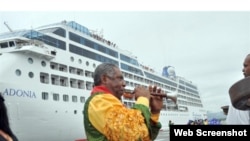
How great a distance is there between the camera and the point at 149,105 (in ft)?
5.19

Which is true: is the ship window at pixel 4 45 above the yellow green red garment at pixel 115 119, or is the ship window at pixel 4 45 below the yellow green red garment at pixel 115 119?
above

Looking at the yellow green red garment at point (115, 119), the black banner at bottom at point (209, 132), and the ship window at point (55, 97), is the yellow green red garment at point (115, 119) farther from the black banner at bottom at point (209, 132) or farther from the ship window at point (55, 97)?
the ship window at point (55, 97)

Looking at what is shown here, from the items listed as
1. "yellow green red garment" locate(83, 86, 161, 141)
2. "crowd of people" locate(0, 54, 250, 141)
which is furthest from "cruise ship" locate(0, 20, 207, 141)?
"yellow green red garment" locate(83, 86, 161, 141)

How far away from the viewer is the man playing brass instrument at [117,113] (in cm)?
142

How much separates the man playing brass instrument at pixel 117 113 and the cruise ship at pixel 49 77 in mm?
8956

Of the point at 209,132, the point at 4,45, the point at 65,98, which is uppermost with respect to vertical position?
the point at 4,45

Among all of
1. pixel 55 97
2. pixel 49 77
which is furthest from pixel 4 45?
pixel 55 97

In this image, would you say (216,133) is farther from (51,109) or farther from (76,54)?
(76,54)

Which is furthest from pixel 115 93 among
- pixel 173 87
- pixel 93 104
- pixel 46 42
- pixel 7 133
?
pixel 173 87

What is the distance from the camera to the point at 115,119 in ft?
4.66

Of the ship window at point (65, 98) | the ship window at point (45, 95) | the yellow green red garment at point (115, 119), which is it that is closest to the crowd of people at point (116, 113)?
the yellow green red garment at point (115, 119)

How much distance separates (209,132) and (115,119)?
0.43 meters

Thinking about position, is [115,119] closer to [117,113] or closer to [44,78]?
[117,113]

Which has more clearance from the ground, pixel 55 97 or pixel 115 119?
pixel 115 119
